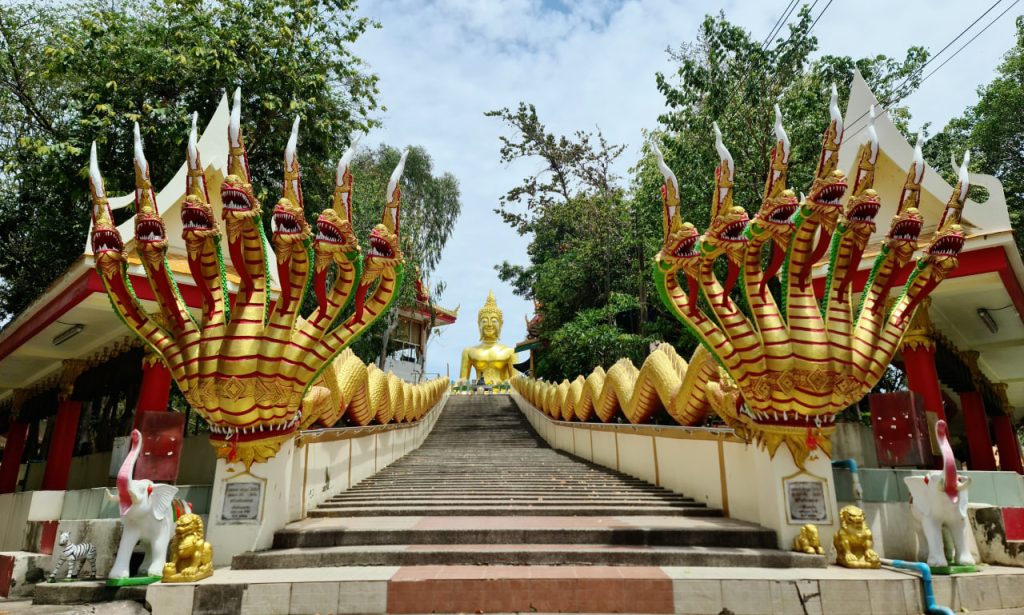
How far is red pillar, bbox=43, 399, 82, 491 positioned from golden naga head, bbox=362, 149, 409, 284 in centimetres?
786

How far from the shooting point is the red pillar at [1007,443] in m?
11.9

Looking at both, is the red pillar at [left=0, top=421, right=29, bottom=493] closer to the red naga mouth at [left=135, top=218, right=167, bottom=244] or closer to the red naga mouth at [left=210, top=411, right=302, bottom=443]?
the red naga mouth at [left=210, top=411, right=302, bottom=443]

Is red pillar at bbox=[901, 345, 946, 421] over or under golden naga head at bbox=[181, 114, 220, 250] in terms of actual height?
under

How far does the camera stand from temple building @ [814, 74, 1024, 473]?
736 centimetres

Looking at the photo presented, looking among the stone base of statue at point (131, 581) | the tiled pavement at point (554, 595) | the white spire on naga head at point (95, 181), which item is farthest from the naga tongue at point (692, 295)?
the white spire on naga head at point (95, 181)

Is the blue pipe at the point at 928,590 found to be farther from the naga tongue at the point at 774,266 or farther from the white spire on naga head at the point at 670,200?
the white spire on naga head at the point at 670,200

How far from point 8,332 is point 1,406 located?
6.25 m

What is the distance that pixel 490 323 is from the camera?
31.1 m

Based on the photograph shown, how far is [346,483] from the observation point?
808cm

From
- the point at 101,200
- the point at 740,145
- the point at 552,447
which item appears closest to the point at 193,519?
the point at 101,200

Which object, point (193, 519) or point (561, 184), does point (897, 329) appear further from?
point (561, 184)

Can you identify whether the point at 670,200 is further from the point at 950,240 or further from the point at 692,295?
the point at 950,240

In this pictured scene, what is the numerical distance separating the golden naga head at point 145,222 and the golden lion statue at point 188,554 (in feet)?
7.79

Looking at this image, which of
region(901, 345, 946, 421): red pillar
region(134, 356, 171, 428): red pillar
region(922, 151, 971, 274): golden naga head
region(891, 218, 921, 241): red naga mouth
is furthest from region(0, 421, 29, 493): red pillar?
region(901, 345, 946, 421): red pillar
